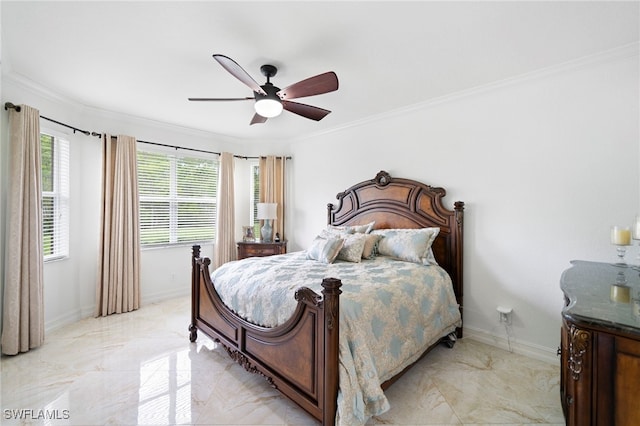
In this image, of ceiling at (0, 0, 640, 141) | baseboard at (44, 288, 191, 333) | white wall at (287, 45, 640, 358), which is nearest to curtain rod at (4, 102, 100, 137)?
ceiling at (0, 0, 640, 141)

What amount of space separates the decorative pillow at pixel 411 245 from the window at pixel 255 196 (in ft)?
8.80

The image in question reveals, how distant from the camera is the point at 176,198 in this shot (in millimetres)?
4512

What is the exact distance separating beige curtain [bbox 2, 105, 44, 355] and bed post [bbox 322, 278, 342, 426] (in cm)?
296

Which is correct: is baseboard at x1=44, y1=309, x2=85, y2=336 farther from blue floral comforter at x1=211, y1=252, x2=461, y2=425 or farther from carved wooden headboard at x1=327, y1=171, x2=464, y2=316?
carved wooden headboard at x1=327, y1=171, x2=464, y2=316

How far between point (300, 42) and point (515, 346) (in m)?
3.34

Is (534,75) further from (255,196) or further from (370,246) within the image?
(255,196)

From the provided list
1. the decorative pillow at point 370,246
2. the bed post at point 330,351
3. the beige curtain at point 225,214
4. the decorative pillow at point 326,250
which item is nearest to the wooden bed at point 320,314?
the bed post at point 330,351

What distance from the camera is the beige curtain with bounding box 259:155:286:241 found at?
502 cm

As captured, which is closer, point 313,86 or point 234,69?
point 234,69

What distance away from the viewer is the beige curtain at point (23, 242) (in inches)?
104

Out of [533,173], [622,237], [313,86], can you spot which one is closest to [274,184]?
[313,86]

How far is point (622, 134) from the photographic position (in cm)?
230

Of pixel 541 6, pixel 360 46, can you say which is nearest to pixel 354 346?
pixel 360 46

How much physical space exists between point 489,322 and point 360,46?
9.53 ft
